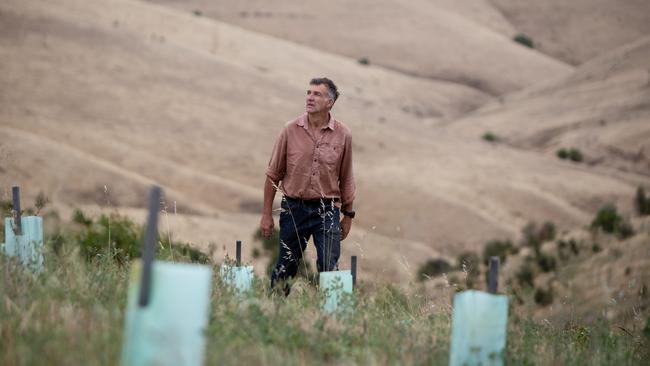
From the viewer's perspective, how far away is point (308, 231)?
6184mm

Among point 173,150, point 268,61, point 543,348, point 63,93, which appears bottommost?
point 543,348

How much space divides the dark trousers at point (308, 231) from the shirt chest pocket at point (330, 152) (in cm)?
28

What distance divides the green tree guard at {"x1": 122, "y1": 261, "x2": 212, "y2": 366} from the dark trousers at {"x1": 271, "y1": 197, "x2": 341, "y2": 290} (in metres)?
3.11

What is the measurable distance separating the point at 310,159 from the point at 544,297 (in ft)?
28.5

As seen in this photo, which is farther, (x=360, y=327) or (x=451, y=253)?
(x=451, y=253)

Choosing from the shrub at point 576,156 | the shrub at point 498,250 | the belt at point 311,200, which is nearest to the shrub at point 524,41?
the shrub at point 576,156

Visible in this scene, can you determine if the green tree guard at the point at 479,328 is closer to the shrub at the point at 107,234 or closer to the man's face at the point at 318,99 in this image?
the man's face at the point at 318,99

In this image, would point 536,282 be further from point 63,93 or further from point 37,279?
point 63,93

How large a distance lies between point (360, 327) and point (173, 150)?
24808mm

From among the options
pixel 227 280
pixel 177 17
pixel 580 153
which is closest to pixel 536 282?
pixel 227 280

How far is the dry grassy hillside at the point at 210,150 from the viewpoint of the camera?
2281 centimetres

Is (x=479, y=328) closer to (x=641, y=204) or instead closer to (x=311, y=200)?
(x=311, y=200)

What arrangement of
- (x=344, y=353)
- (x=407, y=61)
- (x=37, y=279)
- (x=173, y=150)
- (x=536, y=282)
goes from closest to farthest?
(x=344, y=353) → (x=37, y=279) → (x=536, y=282) → (x=173, y=150) → (x=407, y=61)

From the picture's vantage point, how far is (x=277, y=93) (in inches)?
1476
